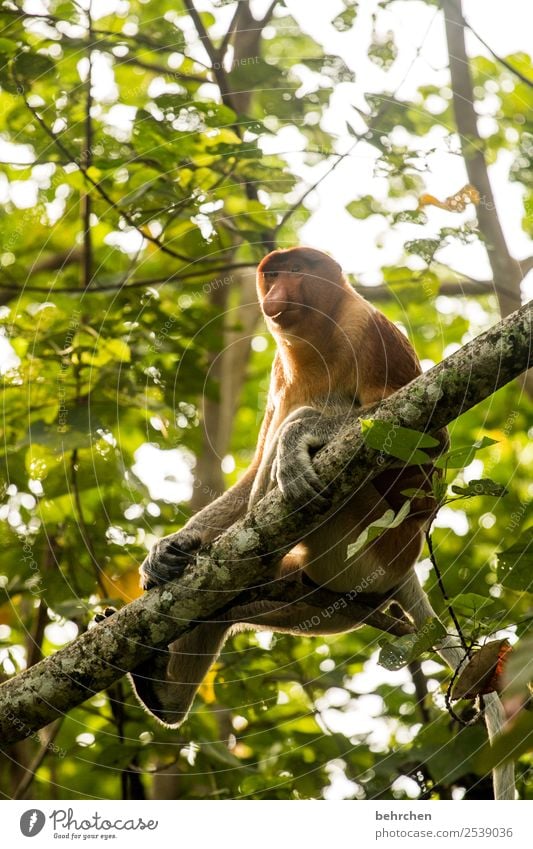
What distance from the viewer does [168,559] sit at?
3861 millimetres

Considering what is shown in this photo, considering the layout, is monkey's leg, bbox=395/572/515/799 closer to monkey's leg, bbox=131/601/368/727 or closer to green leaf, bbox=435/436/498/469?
monkey's leg, bbox=131/601/368/727

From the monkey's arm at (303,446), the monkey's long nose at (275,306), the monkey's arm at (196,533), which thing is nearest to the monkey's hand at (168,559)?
the monkey's arm at (196,533)

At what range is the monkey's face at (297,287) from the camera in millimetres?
4363

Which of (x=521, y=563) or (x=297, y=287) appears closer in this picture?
(x=521, y=563)

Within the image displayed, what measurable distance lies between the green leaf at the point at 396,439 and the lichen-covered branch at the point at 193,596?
11.0 inches

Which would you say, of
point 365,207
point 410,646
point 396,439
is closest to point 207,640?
point 410,646

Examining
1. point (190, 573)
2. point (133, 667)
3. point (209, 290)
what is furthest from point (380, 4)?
point (133, 667)

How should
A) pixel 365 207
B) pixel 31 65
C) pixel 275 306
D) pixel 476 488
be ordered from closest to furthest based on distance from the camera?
1. pixel 476 488
2. pixel 275 306
3. pixel 365 207
4. pixel 31 65

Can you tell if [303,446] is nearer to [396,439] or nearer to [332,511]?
[332,511]

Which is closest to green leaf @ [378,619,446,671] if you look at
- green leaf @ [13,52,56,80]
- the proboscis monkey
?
the proboscis monkey

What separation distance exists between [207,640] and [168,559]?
665mm

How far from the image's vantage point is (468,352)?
292 cm

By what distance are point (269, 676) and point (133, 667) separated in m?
1.96

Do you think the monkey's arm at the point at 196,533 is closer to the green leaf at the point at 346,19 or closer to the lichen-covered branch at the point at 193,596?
the lichen-covered branch at the point at 193,596
